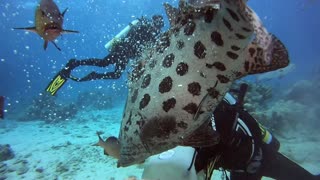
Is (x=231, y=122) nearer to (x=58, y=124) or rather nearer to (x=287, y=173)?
(x=287, y=173)

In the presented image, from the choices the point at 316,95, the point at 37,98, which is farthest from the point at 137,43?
the point at 37,98

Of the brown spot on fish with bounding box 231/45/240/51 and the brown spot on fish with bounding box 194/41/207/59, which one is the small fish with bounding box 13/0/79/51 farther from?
the brown spot on fish with bounding box 231/45/240/51

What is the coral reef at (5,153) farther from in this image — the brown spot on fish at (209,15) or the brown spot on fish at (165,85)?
the brown spot on fish at (209,15)

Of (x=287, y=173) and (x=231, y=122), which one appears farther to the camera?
(x=287, y=173)

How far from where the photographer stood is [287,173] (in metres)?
4.71

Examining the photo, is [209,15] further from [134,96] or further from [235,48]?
[134,96]

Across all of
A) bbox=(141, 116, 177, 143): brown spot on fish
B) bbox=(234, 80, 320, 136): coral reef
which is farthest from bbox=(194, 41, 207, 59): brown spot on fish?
bbox=(234, 80, 320, 136): coral reef

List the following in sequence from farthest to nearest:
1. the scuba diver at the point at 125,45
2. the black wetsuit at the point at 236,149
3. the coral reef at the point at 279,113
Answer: the coral reef at the point at 279,113
the scuba diver at the point at 125,45
the black wetsuit at the point at 236,149

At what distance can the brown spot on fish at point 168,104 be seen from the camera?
1.92m

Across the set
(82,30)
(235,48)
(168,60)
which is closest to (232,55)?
(235,48)

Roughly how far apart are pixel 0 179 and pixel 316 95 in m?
14.0

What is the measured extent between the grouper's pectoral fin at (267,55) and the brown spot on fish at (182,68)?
0.38 meters

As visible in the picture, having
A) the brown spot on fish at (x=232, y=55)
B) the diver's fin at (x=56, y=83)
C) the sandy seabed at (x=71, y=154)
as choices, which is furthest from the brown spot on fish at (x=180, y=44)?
the sandy seabed at (x=71, y=154)

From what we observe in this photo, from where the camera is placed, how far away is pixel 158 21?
22.4 feet
